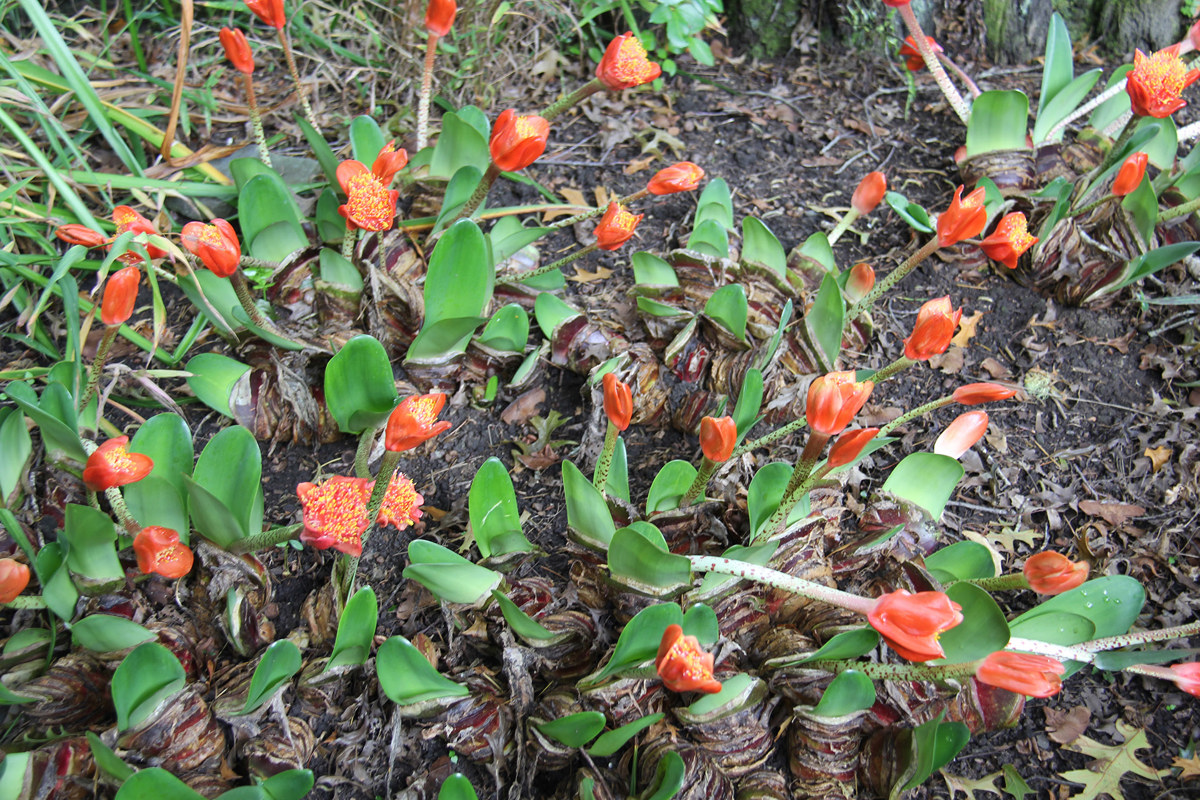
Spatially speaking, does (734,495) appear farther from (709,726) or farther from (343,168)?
(343,168)

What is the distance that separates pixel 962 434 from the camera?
187cm

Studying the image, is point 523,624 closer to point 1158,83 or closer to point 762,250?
point 762,250

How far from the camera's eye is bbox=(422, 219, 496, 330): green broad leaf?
1925 mm

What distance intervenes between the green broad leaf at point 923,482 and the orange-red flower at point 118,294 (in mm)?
1652

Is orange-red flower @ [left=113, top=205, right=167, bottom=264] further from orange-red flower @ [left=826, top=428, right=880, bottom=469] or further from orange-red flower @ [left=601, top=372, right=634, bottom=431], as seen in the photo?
orange-red flower @ [left=826, top=428, right=880, bottom=469]

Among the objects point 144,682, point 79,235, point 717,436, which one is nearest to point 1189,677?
point 717,436

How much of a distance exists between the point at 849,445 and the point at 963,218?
0.76 metres

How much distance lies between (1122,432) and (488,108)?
238 centimetres

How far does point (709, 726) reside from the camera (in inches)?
61.4

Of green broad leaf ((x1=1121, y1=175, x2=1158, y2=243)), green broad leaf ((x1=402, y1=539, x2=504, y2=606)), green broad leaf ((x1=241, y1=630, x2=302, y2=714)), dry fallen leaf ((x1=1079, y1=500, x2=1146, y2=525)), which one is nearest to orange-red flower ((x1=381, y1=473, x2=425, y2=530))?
green broad leaf ((x1=402, y1=539, x2=504, y2=606))

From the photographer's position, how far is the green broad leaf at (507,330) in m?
2.12

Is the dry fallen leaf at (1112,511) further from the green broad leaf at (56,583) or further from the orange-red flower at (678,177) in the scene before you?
the green broad leaf at (56,583)

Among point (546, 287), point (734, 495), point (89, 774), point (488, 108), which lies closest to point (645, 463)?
point (734, 495)

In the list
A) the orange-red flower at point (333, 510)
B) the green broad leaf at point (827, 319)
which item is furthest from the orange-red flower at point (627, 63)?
the orange-red flower at point (333, 510)
